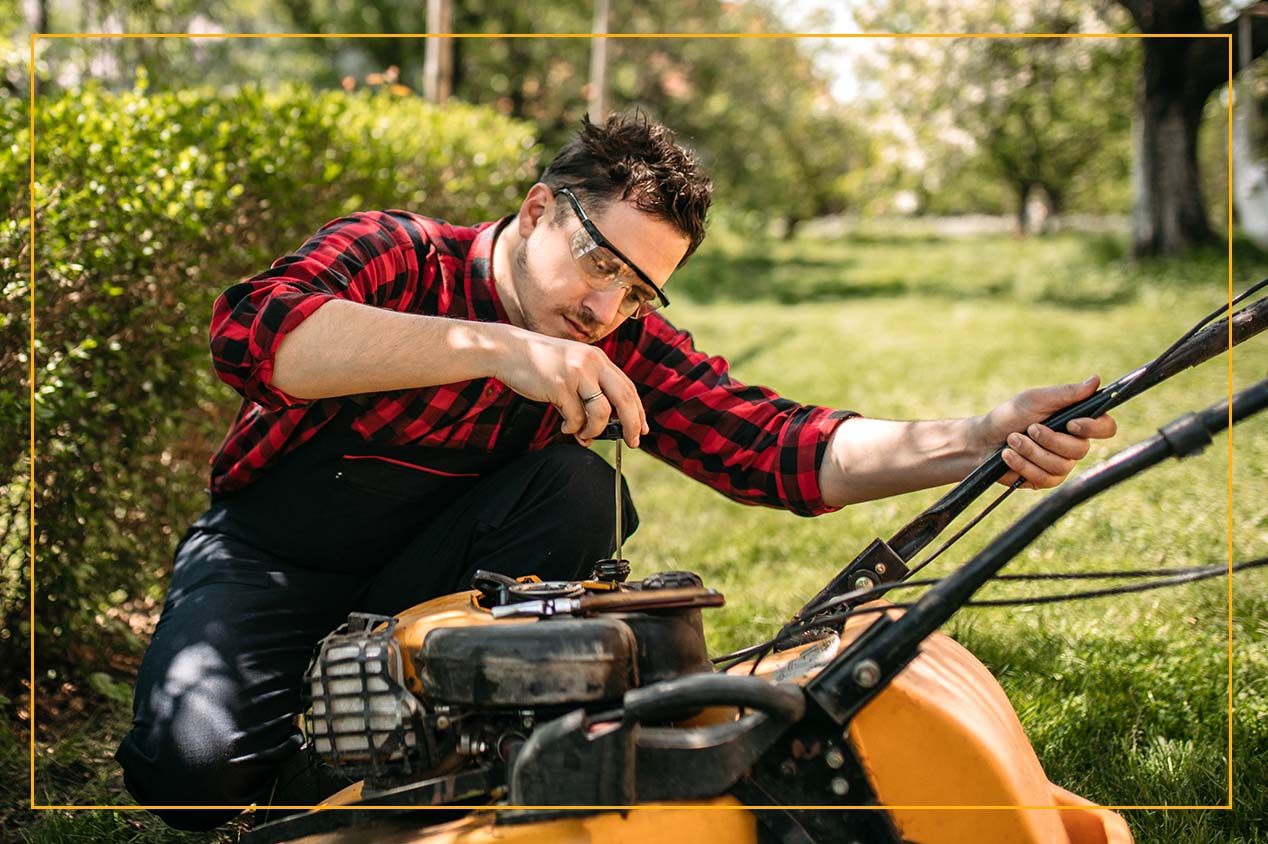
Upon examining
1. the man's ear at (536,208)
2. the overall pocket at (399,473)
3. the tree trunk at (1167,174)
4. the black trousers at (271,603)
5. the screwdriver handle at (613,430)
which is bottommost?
the black trousers at (271,603)

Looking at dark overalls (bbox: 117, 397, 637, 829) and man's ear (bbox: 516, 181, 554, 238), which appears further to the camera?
man's ear (bbox: 516, 181, 554, 238)

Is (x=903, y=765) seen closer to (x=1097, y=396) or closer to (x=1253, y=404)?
(x=1253, y=404)

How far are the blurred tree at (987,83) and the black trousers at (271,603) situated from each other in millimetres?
13013

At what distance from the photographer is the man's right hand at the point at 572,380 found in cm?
189

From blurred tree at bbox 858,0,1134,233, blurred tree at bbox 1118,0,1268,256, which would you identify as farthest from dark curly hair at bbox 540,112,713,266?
blurred tree at bbox 858,0,1134,233

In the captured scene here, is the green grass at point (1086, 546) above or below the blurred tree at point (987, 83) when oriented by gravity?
below

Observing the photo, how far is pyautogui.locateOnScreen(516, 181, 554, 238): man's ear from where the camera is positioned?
249cm

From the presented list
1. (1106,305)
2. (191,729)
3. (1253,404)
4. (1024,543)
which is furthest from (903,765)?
(1106,305)

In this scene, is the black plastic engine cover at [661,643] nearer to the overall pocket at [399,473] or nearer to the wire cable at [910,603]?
the wire cable at [910,603]

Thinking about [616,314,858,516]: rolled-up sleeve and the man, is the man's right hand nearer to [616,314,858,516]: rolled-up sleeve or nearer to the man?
the man

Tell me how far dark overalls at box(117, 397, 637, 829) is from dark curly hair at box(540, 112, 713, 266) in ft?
1.70

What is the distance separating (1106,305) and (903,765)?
36.3ft

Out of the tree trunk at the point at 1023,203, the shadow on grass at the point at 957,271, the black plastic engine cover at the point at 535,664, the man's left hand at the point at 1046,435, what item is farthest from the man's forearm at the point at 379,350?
the tree trunk at the point at 1023,203

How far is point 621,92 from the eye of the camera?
63.2 ft
